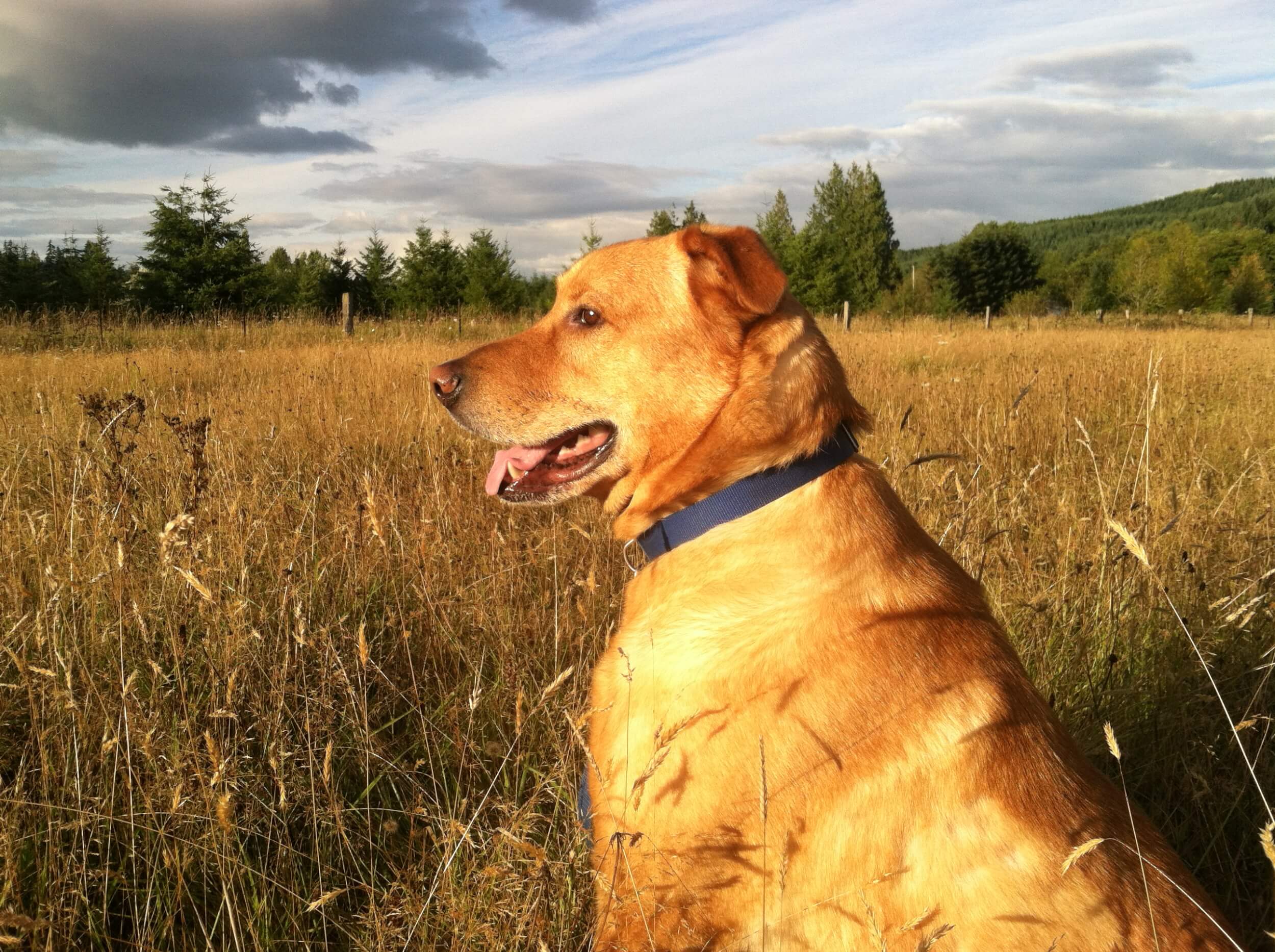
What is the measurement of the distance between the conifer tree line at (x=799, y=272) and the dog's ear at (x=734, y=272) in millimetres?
20127

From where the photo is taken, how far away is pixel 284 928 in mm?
1883

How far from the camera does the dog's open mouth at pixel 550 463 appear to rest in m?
2.22

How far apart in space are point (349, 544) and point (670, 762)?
2.29 m

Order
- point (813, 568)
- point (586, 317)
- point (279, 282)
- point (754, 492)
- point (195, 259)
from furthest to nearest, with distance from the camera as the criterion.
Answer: point (279, 282)
point (195, 259)
point (586, 317)
point (754, 492)
point (813, 568)

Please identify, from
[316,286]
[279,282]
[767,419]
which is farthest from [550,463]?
[279,282]

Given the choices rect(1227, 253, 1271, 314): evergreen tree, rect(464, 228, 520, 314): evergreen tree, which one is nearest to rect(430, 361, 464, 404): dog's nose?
rect(464, 228, 520, 314): evergreen tree

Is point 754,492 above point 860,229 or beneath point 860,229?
beneath

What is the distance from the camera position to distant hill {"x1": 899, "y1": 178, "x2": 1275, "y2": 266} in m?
131

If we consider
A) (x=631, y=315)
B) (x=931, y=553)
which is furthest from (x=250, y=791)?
(x=931, y=553)

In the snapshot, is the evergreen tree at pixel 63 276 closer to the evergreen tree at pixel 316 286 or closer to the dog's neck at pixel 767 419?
the evergreen tree at pixel 316 286

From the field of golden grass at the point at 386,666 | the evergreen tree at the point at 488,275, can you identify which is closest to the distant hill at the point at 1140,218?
the evergreen tree at the point at 488,275

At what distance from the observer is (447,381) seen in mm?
2316

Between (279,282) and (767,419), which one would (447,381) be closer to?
(767,419)

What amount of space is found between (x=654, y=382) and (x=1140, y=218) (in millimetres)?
205587
